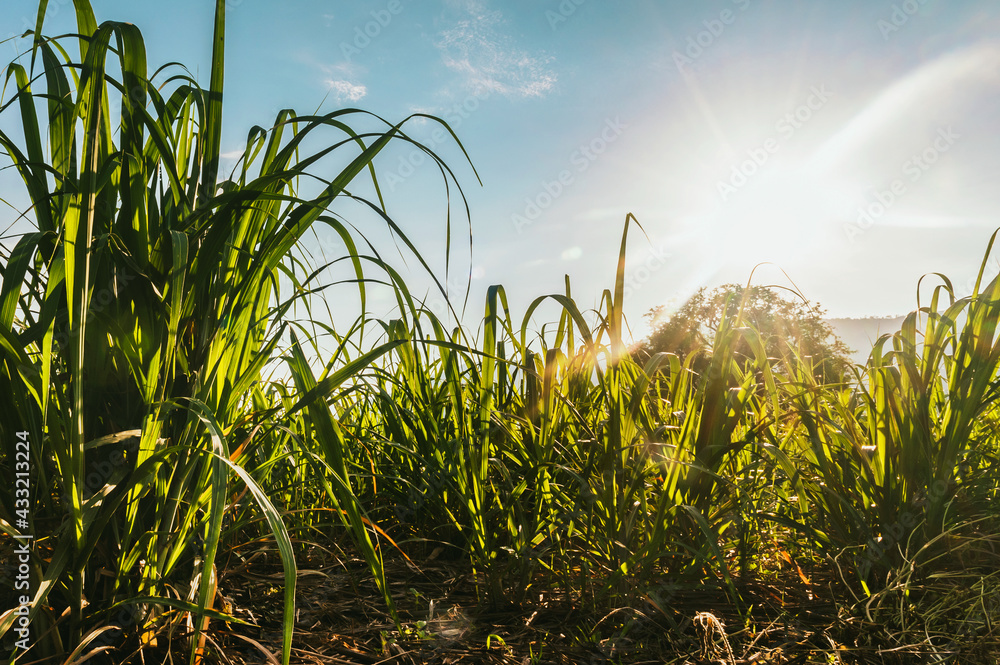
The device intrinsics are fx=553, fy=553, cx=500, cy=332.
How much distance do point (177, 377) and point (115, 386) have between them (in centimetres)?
9

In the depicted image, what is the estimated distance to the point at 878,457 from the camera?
1311 millimetres

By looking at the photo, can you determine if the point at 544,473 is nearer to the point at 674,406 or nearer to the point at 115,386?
the point at 674,406

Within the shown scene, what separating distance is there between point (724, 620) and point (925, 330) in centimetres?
88

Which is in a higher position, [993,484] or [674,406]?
[674,406]

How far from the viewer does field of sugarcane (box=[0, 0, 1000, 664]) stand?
2.55 ft

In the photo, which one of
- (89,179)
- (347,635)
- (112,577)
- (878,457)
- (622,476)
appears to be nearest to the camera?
(89,179)

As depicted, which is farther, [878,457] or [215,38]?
[878,457]

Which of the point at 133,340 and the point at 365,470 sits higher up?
the point at 133,340

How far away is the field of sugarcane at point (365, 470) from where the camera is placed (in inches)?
30.6

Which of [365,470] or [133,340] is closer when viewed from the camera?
[133,340]

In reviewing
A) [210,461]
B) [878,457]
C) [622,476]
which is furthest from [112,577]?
[878,457]

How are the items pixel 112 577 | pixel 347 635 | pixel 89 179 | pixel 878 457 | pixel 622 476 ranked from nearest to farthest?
pixel 89 179, pixel 112 577, pixel 347 635, pixel 622 476, pixel 878 457

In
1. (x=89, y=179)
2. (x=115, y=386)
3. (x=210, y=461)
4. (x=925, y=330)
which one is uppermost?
(x=89, y=179)

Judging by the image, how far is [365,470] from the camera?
5.39 ft
